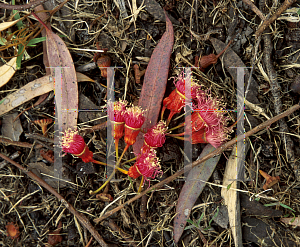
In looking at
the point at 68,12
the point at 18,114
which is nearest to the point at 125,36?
the point at 68,12

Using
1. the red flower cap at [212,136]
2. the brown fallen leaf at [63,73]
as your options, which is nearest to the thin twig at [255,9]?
the red flower cap at [212,136]

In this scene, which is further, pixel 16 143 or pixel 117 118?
pixel 16 143

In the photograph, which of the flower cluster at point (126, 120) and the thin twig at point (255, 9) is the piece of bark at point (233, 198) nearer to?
the flower cluster at point (126, 120)

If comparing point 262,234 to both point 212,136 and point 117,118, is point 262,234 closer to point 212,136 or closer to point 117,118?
point 212,136

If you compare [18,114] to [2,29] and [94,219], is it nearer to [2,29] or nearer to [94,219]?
[2,29]

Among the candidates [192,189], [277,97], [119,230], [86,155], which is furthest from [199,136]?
[119,230]

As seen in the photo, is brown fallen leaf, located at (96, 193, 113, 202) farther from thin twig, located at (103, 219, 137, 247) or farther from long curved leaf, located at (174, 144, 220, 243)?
long curved leaf, located at (174, 144, 220, 243)
